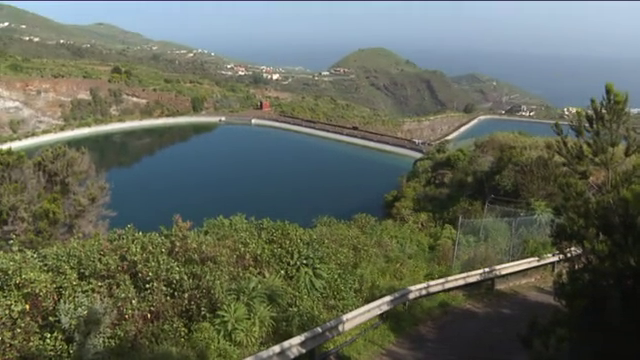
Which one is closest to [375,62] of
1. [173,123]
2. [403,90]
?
[403,90]

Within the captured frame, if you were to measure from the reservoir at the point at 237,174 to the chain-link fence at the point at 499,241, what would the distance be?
1183cm

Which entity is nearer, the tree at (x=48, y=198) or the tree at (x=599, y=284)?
the tree at (x=599, y=284)

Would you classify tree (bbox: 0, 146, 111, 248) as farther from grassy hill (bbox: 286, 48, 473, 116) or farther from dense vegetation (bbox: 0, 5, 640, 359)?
grassy hill (bbox: 286, 48, 473, 116)

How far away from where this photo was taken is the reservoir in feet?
78.0

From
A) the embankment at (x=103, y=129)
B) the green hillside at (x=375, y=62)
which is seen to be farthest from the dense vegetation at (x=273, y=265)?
the green hillside at (x=375, y=62)

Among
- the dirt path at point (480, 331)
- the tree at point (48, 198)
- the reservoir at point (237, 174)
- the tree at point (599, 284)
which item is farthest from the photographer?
the reservoir at point (237, 174)

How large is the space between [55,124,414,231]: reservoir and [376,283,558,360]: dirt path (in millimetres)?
13777

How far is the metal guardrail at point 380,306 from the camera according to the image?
4.98m

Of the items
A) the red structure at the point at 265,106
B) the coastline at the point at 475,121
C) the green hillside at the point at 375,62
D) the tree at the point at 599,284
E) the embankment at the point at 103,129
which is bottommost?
the embankment at the point at 103,129

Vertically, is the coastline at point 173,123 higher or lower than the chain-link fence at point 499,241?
lower

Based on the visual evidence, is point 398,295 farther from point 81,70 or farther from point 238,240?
point 81,70

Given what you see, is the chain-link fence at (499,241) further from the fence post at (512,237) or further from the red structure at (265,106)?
the red structure at (265,106)

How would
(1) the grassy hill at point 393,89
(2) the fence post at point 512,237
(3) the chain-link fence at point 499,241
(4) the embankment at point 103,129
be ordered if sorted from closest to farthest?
(3) the chain-link fence at point 499,241, (2) the fence post at point 512,237, (4) the embankment at point 103,129, (1) the grassy hill at point 393,89

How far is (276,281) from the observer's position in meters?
6.49
